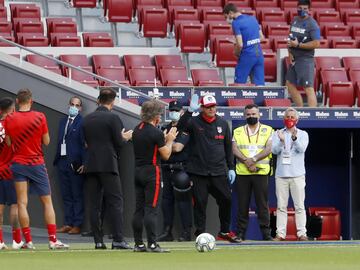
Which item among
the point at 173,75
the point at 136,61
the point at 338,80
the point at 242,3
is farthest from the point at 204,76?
the point at 242,3

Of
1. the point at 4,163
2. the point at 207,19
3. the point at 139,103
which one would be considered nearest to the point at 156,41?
the point at 207,19

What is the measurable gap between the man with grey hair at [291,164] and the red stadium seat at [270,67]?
14.9 ft

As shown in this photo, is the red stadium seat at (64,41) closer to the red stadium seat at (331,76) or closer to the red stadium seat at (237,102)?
the red stadium seat at (237,102)

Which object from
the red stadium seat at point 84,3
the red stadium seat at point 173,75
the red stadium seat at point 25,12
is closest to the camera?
the red stadium seat at point 173,75

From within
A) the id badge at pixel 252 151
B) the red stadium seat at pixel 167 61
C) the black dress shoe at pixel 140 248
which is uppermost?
the red stadium seat at pixel 167 61

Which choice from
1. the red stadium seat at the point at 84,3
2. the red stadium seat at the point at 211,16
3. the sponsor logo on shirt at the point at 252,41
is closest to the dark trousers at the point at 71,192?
the sponsor logo on shirt at the point at 252,41

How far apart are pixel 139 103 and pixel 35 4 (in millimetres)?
5827

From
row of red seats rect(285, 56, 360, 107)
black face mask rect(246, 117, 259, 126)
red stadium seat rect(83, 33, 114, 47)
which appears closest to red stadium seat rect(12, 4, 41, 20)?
red stadium seat rect(83, 33, 114, 47)

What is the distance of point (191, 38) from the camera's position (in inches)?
926

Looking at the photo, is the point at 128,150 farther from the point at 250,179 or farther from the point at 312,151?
the point at 312,151

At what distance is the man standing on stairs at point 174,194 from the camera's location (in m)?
18.1

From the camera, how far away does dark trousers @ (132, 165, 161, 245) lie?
14.7 metres

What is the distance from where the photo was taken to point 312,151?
2077 centimetres

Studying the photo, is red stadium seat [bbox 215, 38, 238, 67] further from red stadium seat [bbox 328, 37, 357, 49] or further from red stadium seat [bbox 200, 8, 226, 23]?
red stadium seat [bbox 328, 37, 357, 49]
